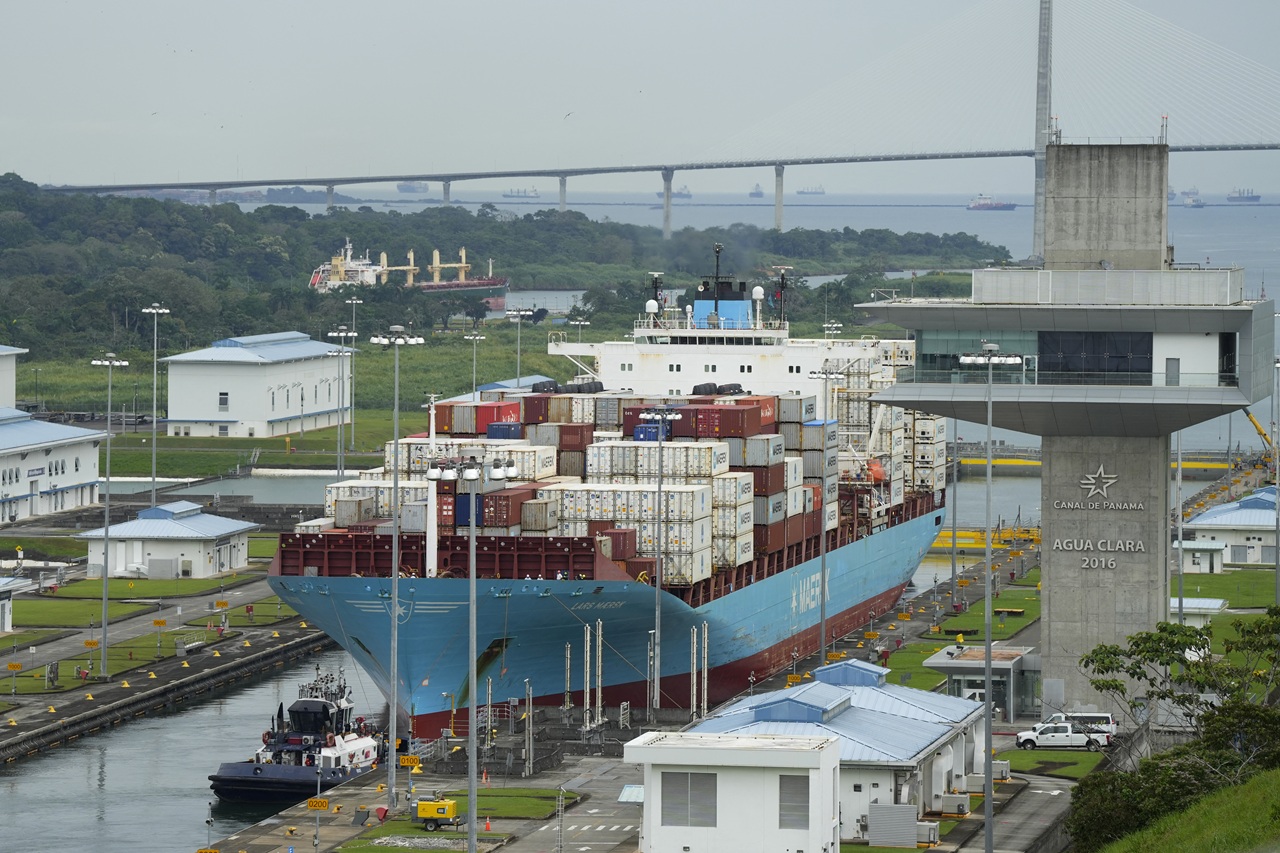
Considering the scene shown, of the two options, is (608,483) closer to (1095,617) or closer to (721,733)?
(1095,617)

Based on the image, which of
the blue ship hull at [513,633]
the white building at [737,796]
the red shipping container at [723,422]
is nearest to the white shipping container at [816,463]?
the red shipping container at [723,422]

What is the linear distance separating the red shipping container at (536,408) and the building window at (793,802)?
33520 mm

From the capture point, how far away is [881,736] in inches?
1911

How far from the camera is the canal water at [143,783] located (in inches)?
2077

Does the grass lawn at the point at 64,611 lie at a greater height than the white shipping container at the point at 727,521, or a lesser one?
lesser

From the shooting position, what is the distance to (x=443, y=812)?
48500mm

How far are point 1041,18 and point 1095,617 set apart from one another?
122620mm

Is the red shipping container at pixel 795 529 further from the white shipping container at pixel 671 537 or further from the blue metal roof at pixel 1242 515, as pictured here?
the blue metal roof at pixel 1242 515

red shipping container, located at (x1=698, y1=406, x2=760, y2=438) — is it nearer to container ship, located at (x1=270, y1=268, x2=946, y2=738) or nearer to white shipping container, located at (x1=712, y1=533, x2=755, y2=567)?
container ship, located at (x1=270, y1=268, x2=946, y2=738)

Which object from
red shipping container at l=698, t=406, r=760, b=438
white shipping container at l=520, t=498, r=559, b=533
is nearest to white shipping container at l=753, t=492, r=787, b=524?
red shipping container at l=698, t=406, r=760, b=438

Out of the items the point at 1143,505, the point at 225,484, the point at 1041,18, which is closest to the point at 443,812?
the point at 1143,505

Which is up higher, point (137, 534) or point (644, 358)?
point (644, 358)

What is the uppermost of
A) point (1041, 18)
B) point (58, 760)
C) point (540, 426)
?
point (1041, 18)

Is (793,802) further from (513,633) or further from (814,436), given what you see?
(814,436)
